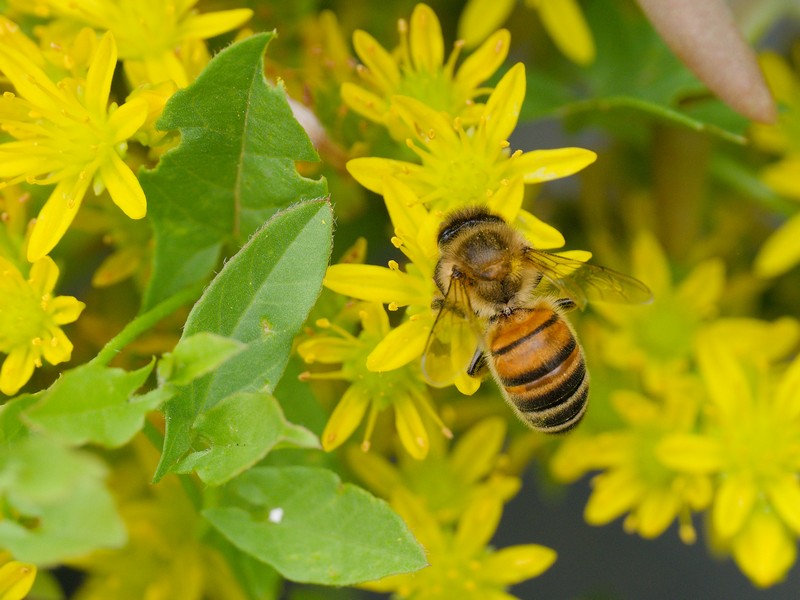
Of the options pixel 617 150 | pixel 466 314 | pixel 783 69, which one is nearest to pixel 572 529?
pixel 617 150

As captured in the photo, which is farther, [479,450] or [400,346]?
[479,450]

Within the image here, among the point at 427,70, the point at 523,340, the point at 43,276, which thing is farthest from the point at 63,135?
the point at 523,340

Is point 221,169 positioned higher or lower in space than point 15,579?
higher

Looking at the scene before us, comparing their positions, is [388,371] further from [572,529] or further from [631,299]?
[572,529]

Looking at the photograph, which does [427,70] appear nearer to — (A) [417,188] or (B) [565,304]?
(A) [417,188]

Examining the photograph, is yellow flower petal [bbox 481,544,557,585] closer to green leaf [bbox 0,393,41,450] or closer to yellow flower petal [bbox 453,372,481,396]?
yellow flower petal [bbox 453,372,481,396]

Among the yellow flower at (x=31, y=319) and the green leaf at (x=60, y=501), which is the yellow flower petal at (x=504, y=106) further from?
the green leaf at (x=60, y=501)

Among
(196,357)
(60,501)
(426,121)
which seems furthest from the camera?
(426,121)
